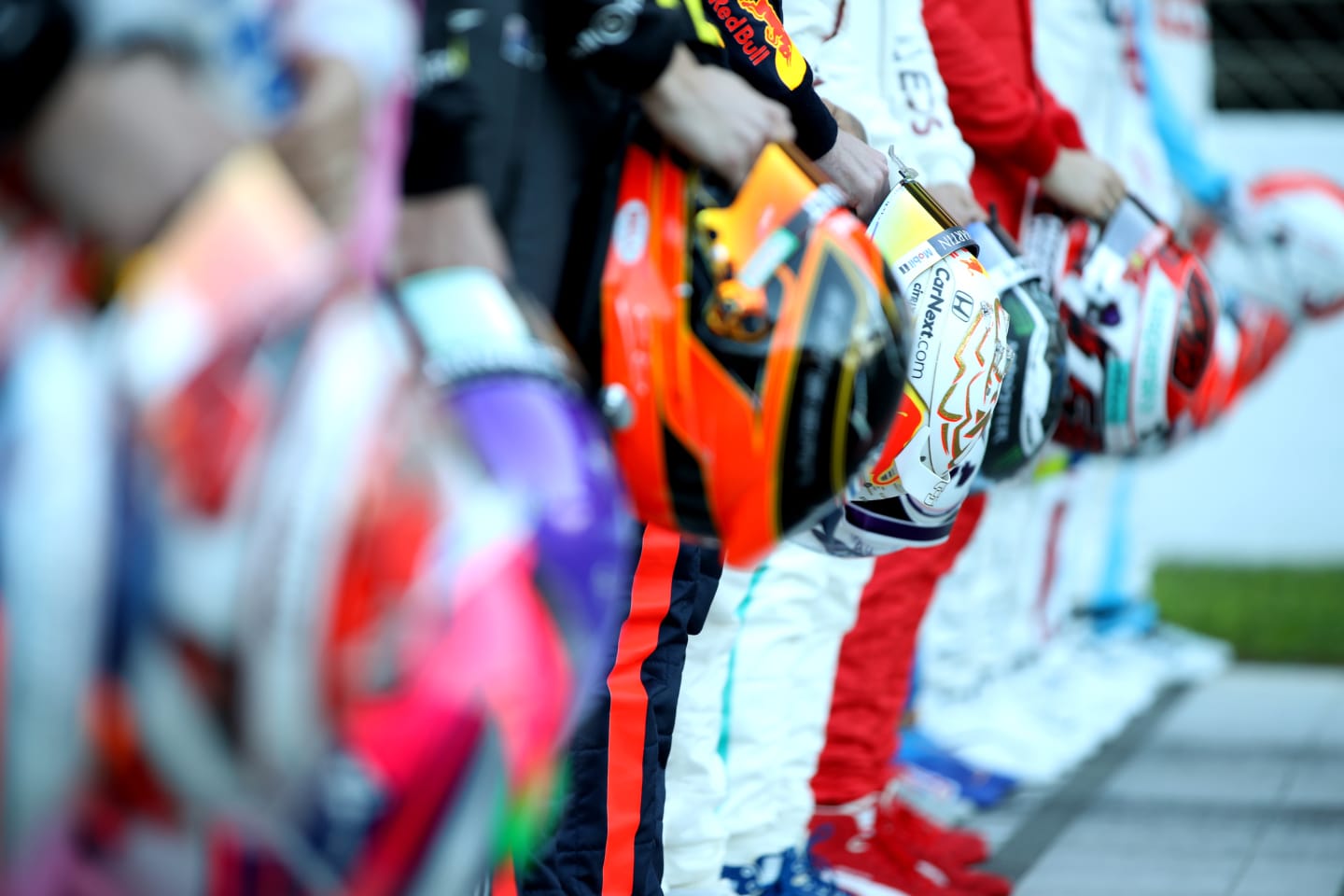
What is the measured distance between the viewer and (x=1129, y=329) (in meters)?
2.34

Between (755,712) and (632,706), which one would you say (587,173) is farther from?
(755,712)

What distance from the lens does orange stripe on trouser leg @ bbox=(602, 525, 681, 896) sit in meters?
1.67

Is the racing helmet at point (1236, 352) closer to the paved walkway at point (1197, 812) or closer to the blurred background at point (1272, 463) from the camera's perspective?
the paved walkway at point (1197, 812)

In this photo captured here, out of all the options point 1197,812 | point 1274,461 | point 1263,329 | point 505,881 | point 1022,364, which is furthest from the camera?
point 1274,461

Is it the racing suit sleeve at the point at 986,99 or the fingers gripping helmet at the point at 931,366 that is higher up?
the fingers gripping helmet at the point at 931,366

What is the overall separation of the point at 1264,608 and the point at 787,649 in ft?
14.4

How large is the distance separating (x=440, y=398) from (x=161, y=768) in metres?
0.23

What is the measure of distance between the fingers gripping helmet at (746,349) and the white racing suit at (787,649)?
83cm

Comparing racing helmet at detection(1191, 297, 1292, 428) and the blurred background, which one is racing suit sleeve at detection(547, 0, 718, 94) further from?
the blurred background

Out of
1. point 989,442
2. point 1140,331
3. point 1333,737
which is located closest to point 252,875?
point 989,442

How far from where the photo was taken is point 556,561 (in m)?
0.90

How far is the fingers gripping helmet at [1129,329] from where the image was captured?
2.35 m

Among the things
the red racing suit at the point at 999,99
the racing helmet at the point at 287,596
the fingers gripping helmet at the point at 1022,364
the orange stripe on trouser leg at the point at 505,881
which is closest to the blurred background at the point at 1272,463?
the red racing suit at the point at 999,99

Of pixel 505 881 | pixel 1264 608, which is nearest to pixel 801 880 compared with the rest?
pixel 505 881
